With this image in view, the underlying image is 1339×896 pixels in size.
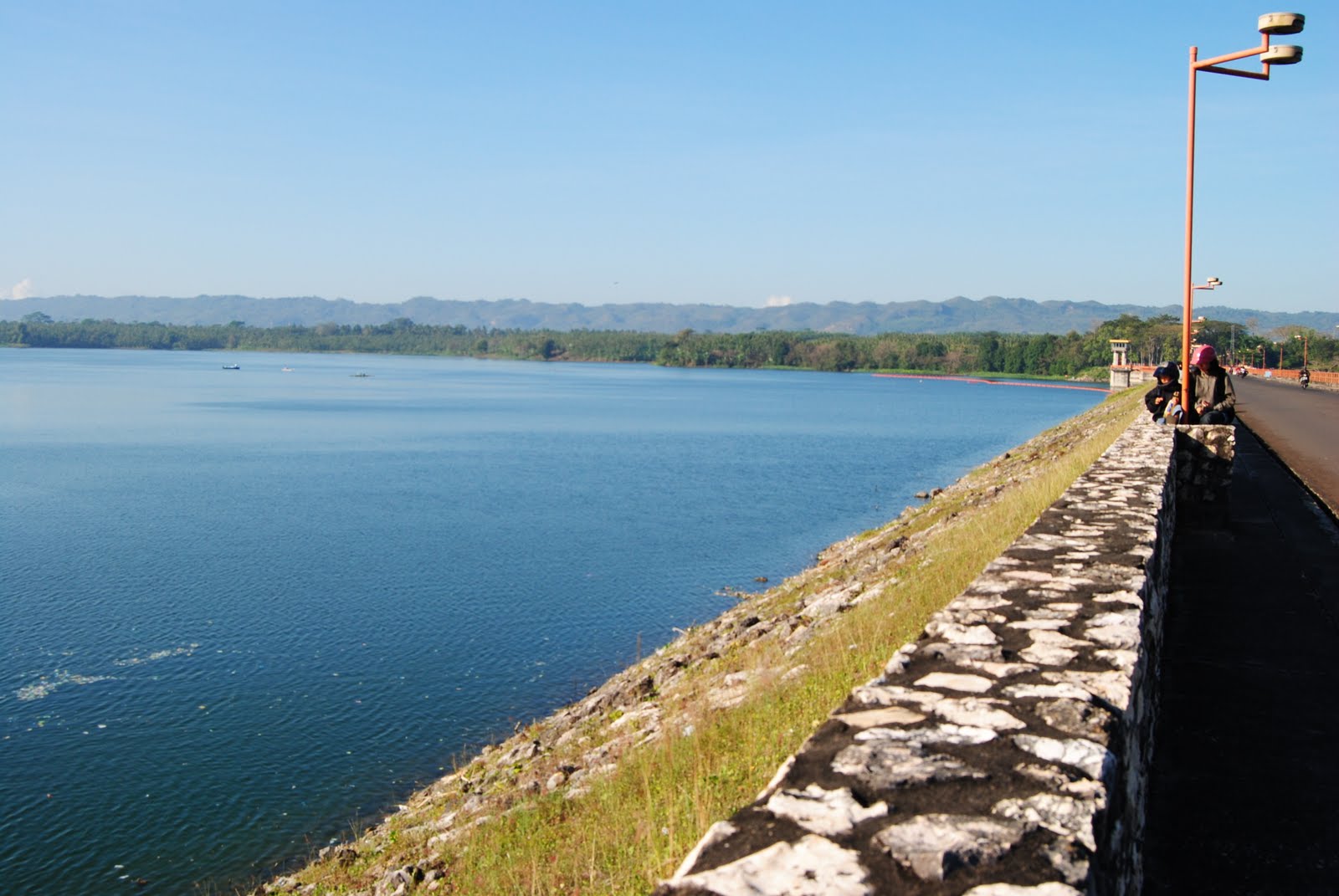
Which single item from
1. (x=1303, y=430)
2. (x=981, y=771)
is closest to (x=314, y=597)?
(x=981, y=771)

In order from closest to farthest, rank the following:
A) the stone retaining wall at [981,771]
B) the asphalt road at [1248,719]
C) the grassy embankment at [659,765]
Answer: the stone retaining wall at [981,771] < the asphalt road at [1248,719] < the grassy embankment at [659,765]

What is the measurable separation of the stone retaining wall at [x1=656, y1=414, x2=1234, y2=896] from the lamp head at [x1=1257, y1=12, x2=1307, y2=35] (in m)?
11.2

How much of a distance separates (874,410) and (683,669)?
8494 centimetres

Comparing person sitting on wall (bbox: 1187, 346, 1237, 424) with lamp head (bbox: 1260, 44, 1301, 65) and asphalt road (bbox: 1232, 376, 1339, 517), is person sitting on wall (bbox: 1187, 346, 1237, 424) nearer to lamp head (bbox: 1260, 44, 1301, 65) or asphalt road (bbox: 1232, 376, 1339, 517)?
asphalt road (bbox: 1232, 376, 1339, 517)

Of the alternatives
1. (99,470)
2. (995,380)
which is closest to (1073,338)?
(995,380)

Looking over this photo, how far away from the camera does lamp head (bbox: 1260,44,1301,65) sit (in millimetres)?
14445

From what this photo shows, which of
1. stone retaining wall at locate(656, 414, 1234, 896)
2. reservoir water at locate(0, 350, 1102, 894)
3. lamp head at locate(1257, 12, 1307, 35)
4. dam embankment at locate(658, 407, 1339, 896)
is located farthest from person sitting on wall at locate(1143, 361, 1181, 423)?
stone retaining wall at locate(656, 414, 1234, 896)

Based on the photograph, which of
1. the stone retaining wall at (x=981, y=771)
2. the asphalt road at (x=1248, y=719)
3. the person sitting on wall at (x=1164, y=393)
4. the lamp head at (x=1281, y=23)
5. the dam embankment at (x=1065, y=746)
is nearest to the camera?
the stone retaining wall at (x=981, y=771)

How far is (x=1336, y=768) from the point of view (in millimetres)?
5426

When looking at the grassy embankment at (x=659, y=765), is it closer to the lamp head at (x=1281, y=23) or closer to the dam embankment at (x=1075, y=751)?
the dam embankment at (x=1075, y=751)

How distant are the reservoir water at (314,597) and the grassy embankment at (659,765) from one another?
229cm

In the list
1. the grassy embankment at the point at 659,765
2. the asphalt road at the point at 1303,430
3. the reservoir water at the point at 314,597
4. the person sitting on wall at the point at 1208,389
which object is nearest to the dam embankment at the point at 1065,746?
the grassy embankment at the point at 659,765

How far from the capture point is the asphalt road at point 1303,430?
772 inches

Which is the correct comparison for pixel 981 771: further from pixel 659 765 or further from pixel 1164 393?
pixel 1164 393
